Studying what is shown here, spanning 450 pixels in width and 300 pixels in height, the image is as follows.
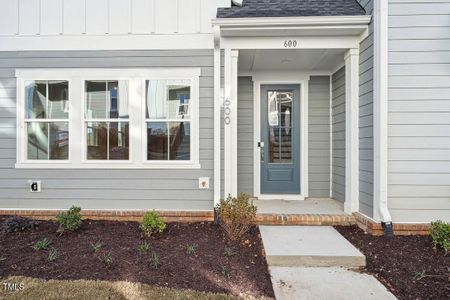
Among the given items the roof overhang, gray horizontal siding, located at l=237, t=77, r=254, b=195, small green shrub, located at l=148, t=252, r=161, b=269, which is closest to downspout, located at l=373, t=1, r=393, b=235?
the roof overhang

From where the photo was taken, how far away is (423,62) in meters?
3.74

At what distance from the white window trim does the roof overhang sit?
33.5 inches

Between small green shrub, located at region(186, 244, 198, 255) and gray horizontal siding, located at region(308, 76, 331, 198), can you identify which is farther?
gray horizontal siding, located at region(308, 76, 331, 198)

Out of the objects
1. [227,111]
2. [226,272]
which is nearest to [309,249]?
[226,272]

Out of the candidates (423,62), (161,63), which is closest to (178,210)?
(161,63)

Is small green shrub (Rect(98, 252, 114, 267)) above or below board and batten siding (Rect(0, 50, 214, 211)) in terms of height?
below

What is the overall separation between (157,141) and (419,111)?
378 cm

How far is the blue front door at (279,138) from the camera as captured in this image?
215 inches

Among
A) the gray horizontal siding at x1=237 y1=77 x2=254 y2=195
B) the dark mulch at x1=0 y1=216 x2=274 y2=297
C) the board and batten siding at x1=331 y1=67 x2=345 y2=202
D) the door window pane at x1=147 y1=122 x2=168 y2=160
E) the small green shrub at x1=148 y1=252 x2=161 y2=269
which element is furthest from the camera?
the gray horizontal siding at x1=237 y1=77 x2=254 y2=195

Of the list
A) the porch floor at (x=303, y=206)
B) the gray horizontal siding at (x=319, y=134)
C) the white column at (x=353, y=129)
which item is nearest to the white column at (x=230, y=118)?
the porch floor at (x=303, y=206)

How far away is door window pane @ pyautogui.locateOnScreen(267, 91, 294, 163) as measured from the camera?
217 inches

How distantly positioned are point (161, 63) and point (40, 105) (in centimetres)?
209

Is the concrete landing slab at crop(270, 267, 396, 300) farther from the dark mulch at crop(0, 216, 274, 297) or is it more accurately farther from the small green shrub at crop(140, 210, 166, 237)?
the small green shrub at crop(140, 210, 166, 237)

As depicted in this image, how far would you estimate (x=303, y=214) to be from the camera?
4309 millimetres
